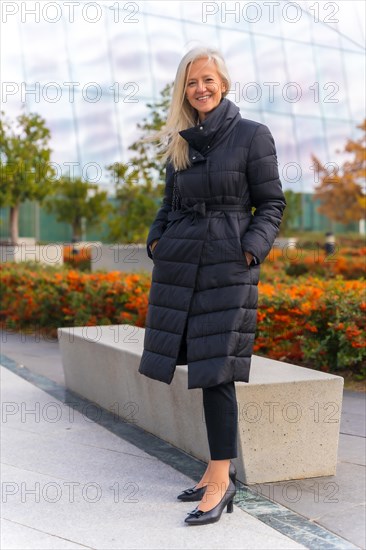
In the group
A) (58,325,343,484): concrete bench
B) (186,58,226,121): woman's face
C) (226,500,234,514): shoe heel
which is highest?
(186,58,226,121): woman's face

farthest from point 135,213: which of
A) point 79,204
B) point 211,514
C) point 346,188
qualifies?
point 346,188

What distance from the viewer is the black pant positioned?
3.79m

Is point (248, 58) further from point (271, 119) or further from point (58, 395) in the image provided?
point (58, 395)

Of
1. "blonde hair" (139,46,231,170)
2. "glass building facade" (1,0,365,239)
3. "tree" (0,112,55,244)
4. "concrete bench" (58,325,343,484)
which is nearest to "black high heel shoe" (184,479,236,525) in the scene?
"concrete bench" (58,325,343,484)

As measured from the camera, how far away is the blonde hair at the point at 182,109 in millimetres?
3846

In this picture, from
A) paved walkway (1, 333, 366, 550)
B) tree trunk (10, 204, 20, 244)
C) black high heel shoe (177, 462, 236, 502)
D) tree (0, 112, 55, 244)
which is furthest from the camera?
tree trunk (10, 204, 20, 244)

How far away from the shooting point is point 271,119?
31.7m

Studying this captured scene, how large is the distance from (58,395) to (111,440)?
1.49 meters

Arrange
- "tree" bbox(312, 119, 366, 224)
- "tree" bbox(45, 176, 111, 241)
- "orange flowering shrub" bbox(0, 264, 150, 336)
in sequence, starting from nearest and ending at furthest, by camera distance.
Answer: "orange flowering shrub" bbox(0, 264, 150, 336), "tree" bbox(45, 176, 111, 241), "tree" bbox(312, 119, 366, 224)

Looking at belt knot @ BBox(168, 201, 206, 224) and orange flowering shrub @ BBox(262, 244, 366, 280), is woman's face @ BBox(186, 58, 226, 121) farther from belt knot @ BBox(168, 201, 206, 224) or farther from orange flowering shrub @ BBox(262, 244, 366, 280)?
orange flowering shrub @ BBox(262, 244, 366, 280)

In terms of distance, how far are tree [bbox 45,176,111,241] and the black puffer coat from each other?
799 inches

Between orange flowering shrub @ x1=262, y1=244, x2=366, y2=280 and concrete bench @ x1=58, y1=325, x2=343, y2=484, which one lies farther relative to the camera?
orange flowering shrub @ x1=262, y1=244, x2=366, y2=280

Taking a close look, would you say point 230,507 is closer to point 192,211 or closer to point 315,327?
point 192,211

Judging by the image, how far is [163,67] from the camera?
28.8 m
